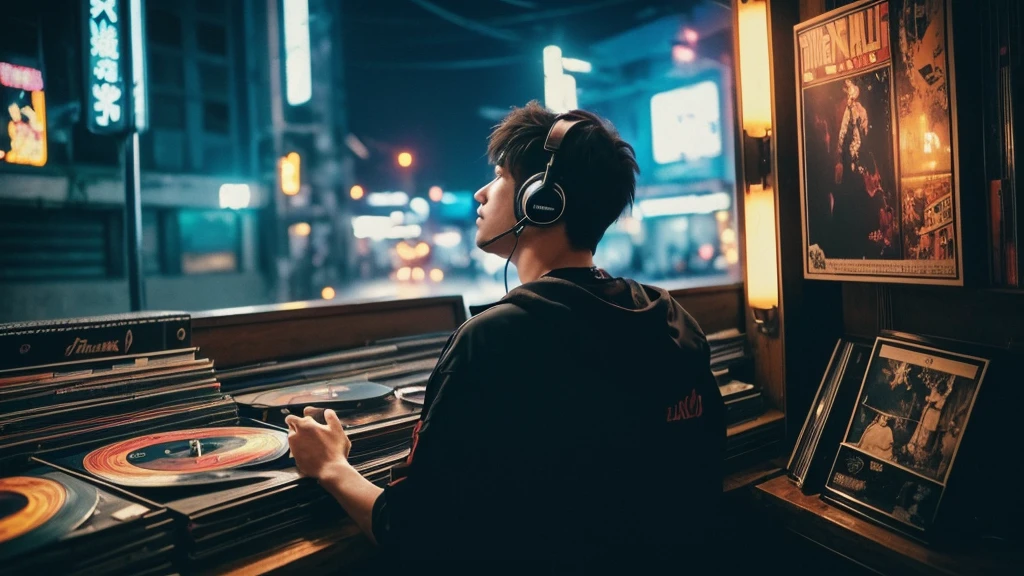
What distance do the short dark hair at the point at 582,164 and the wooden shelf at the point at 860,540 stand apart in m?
0.96

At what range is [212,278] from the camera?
16984 millimetres

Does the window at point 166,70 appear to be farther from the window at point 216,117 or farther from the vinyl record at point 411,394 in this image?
the vinyl record at point 411,394

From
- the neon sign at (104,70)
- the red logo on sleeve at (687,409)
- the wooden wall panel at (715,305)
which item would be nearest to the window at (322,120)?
the neon sign at (104,70)

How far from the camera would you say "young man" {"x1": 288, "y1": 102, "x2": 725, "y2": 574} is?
1069 millimetres

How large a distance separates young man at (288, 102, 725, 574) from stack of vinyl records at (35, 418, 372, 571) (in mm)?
73

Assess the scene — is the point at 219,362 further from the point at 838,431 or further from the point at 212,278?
the point at 212,278

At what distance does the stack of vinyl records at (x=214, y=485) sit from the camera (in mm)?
1087

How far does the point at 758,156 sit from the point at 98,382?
6.81ft

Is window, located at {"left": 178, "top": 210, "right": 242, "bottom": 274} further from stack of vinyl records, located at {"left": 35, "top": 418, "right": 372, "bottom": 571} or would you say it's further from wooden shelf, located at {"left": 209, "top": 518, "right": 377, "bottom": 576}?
wooden shelf, located at {"left": 209, "top": 518, "right": 377, "bottom": 576}

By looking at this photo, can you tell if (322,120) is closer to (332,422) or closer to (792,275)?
(792,275)

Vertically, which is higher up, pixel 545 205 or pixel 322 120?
pixel 322 120

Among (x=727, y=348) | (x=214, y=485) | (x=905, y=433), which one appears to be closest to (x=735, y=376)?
(x=727, y=348)

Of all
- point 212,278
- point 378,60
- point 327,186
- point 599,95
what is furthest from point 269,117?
point 599,95

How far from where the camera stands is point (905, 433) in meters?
1.65
